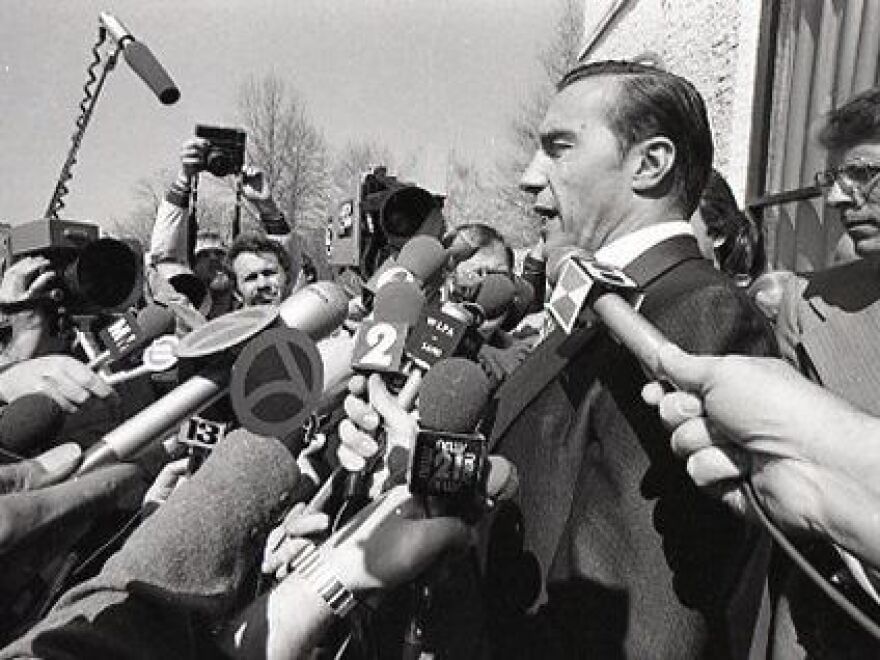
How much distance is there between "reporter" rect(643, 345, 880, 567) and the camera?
0.82 meters

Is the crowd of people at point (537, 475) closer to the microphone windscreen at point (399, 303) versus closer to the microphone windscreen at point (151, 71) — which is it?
the microphone windscreen at point (399, 303)

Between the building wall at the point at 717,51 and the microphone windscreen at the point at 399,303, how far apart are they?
345 cm

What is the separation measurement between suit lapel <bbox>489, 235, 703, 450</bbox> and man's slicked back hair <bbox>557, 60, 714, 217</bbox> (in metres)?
0.13

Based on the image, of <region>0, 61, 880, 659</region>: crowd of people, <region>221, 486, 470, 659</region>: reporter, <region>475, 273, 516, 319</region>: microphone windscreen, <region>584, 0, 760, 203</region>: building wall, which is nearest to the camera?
<region>0, 61, 880, 659</region>: crowd of people

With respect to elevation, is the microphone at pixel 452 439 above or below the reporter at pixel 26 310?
above

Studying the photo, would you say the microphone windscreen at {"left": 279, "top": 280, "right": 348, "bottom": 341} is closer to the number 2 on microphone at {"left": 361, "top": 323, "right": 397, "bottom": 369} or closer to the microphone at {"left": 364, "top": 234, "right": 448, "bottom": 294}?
the number 2 on microphone at {"left": 361, "top": 323, "right": 397, "bottom": 369}

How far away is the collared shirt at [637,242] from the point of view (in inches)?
59.3

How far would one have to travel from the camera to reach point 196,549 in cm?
107

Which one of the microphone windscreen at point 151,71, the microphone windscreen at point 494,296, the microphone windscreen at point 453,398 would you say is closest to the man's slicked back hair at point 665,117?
the microphone windscreen at point 453,398

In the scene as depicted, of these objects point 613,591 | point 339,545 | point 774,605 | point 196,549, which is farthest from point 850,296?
point 196,549

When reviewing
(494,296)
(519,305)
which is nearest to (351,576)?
(494,296)

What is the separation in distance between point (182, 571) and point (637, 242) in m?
0.88

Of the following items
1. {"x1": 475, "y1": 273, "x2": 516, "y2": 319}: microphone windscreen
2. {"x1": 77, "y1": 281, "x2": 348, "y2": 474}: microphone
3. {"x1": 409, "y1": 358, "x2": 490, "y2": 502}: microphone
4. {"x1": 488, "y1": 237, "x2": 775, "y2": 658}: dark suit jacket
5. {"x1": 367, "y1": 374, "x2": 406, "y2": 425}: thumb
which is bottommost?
{"x1": 475, "y1": 273, "x2": 516, "y2": 319}: microphone windscreen

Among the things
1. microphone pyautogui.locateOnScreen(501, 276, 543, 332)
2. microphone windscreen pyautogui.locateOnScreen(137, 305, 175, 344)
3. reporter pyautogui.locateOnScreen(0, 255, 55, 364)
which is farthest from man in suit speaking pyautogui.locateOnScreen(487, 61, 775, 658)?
microphone pyautogui.locateOnScreen(501, 276, 543, 332)
